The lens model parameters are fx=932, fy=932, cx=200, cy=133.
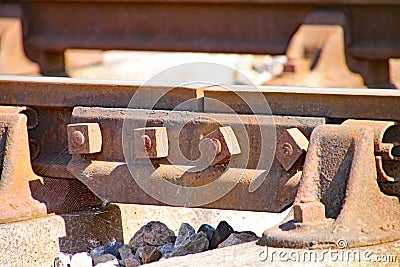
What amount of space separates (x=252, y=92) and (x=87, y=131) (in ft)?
2.23

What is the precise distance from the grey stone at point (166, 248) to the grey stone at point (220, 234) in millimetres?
160

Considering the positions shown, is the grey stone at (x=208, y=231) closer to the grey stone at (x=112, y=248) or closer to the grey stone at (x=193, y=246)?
the grey stone at (x=193, y=246)

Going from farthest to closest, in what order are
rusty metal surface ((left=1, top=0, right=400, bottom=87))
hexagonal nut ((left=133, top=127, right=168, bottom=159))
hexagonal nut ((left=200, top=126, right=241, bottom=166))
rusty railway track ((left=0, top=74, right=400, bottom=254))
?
rusty metal surface ((left=1, top=0, right=400, bottom=87)), hexagonal nut ((left=133, top=127, right=168, bottom=159)), hexagonal nut ((left=200, top=126, right=241, bottom=166)), rusty railway track ((left=0, top=74, right=400, bottom=254))

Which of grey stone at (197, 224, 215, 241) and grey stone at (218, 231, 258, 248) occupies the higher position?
grey stone at (218, 231, 258, 248)

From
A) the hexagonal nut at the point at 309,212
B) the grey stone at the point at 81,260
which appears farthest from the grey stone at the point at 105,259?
the hexagonal nut at the point at 309,212

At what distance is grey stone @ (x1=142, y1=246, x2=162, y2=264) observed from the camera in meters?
3.56

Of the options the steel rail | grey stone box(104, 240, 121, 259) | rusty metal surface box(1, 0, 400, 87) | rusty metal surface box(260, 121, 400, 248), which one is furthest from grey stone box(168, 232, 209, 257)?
rusty metal surface box(1, 0, 400, 87)

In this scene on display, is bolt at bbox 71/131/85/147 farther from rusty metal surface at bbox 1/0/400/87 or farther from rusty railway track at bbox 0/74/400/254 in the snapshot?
rusty metal surface at bbox 1/0/400/87

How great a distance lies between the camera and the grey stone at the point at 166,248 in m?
3.65

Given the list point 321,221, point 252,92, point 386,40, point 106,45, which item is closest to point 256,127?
point 252,92

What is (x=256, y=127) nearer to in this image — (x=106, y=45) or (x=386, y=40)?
(x=386, y=40)

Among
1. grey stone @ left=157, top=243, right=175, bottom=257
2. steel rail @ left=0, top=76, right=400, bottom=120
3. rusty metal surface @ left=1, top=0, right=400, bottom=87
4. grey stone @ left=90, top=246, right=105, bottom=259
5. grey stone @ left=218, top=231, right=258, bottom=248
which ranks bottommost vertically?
grey stone @ left=90, top=246, right=105, bottom=259

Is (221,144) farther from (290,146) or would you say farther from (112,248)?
(112,248)

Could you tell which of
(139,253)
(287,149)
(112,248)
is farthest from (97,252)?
(287,149)
